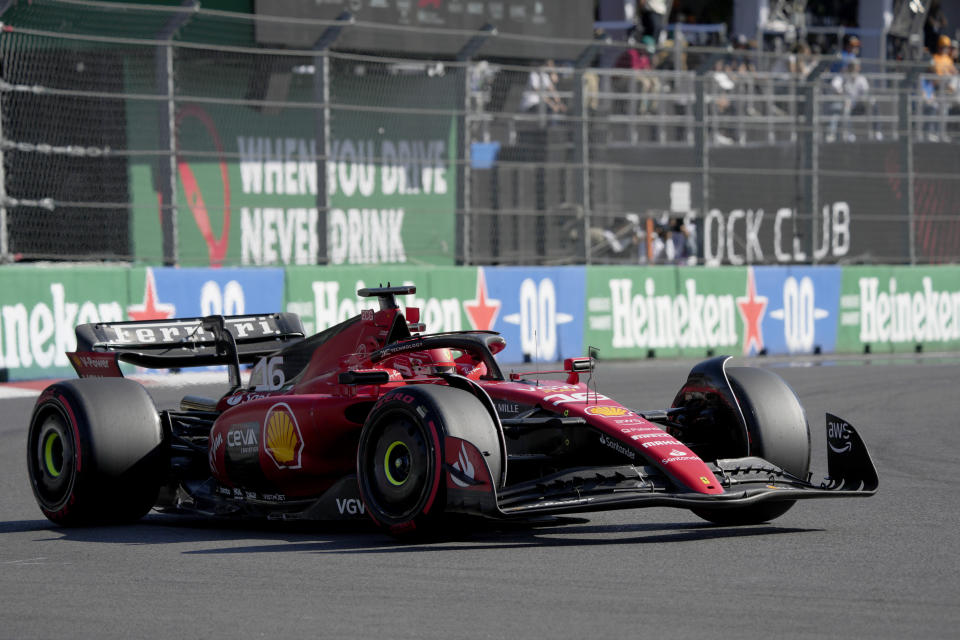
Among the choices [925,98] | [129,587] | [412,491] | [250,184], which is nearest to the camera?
[129,587]

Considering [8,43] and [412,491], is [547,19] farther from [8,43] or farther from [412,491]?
[412,491]

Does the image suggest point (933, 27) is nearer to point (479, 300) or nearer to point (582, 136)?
point (582, 136)

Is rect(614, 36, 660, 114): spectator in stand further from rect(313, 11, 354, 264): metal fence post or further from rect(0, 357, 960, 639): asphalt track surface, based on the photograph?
rect(0, 357, 960, 639): asphalt track surface

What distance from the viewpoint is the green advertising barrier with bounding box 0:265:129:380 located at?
13820 mm

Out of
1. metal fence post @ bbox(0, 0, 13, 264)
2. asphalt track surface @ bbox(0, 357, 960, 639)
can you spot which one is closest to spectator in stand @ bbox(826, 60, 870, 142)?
metal fence post @ bbox(0, 0, 13, 264)

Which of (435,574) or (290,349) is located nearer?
(435,574)

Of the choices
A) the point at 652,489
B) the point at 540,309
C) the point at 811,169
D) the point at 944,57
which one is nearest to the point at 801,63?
the point at 944,57

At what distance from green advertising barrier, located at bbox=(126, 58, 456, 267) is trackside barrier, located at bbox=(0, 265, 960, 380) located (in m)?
0.44

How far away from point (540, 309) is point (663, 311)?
157cm

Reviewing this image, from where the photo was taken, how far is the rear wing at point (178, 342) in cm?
871

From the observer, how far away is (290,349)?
8.03 meters

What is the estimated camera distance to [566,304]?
17.4m

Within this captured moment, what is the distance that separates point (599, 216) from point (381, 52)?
137 inches

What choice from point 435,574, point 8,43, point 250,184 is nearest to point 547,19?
point 250,184
